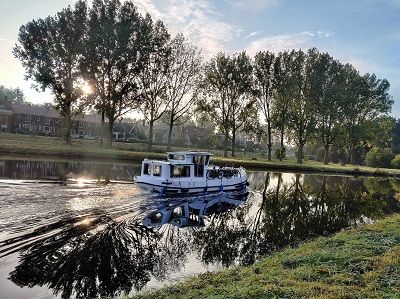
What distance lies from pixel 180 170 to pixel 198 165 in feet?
6.63

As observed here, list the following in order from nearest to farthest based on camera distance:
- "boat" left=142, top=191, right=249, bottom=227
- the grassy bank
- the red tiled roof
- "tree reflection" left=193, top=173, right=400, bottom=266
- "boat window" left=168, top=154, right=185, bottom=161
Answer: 1. the grassy bank
2. "tree reflection" left=193, top=173, right=400, bottom=266
3. "boat" left=142, top=191, right=249, bottom=227
4. "boat window" left=168, top=154, right=185, bottom=161
5. the red tiled roof

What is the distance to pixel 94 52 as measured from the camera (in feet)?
211

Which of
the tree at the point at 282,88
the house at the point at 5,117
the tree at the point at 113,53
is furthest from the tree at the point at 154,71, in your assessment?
the house at the point at 5,117

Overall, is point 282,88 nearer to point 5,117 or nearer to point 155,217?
point 155,217

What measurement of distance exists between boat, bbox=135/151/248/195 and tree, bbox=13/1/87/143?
39839 millimetres

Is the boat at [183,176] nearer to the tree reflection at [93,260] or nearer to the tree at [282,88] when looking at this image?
the tree reflection at [93,260]

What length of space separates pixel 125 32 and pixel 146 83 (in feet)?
36.4

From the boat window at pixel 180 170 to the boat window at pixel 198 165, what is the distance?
89cm

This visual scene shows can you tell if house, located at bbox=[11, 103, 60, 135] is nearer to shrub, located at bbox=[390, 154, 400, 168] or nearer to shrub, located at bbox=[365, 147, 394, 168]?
shrub, located at bbox=[365, 147, 394, 168]

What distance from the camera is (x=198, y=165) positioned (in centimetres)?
3441

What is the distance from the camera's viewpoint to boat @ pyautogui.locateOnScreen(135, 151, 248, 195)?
1250 inches

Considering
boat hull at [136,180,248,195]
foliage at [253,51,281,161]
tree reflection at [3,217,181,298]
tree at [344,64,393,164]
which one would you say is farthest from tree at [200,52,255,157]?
tree reflection at [3,217,181,298]

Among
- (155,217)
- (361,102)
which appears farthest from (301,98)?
(155,217)

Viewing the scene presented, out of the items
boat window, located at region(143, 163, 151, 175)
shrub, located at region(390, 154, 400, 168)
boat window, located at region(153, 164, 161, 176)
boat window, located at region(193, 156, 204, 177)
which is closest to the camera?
boat window, located at region(153, 164, 161, 176)
